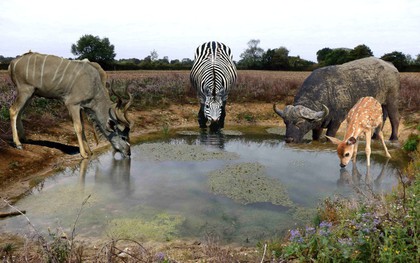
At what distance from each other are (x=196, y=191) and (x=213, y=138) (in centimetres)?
467

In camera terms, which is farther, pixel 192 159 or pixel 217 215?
pixel 192 159

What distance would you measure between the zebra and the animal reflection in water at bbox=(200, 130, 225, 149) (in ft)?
1.01

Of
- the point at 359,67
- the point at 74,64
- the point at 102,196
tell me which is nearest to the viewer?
the point at 102,196

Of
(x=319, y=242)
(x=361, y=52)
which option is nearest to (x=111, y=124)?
(x=319, y=242)

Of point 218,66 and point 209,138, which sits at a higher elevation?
point 218,66

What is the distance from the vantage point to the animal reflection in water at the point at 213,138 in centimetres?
959

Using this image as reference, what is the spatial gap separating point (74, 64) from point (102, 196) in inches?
138

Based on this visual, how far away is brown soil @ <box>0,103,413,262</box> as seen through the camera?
638 cm

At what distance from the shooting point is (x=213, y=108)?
33.4 ft

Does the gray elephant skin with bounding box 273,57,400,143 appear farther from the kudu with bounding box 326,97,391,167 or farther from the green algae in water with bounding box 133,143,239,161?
the green algae in water with bounding box 133,143,239,161

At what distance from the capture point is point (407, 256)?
259cm

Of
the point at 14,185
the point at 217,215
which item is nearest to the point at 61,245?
the point at 217,215

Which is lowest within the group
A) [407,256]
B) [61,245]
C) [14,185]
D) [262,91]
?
[14,185]

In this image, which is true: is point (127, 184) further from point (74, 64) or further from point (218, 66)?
point (218, 66)
